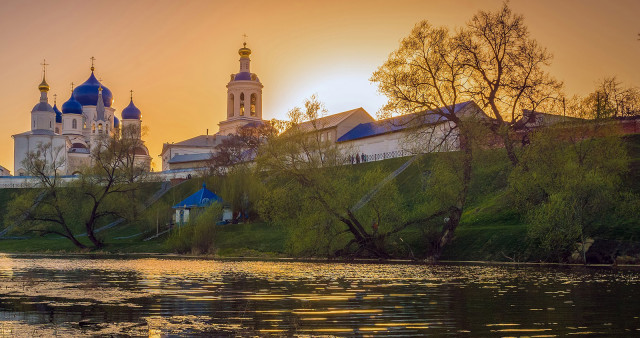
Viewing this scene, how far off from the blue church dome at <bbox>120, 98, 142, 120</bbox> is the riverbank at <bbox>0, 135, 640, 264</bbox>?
206 feet

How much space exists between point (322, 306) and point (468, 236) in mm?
28002

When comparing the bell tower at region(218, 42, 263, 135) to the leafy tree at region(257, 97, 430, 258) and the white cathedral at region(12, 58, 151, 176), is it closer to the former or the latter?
the white cathedral at region(12, 58, 151, 176)

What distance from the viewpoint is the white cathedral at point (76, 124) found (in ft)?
420

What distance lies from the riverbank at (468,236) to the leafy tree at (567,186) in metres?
1.15

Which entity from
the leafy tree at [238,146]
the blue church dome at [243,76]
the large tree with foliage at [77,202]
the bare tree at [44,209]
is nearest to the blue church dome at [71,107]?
the blue church dome at [243,76]

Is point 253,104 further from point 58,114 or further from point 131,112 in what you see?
point 58,114

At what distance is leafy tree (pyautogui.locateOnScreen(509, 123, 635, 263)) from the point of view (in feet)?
120

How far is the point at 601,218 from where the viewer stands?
3900 cm

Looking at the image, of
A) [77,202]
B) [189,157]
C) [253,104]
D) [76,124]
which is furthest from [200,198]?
[76,124]

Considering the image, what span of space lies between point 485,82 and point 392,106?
5.96 m

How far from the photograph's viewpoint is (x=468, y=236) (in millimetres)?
43875

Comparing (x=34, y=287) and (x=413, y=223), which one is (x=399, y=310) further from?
(x=413, y=223)

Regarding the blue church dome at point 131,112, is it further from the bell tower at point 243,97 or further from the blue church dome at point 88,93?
the bell tower at point 243,97

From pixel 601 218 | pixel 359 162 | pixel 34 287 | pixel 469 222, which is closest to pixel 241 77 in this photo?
pixel 359 162
